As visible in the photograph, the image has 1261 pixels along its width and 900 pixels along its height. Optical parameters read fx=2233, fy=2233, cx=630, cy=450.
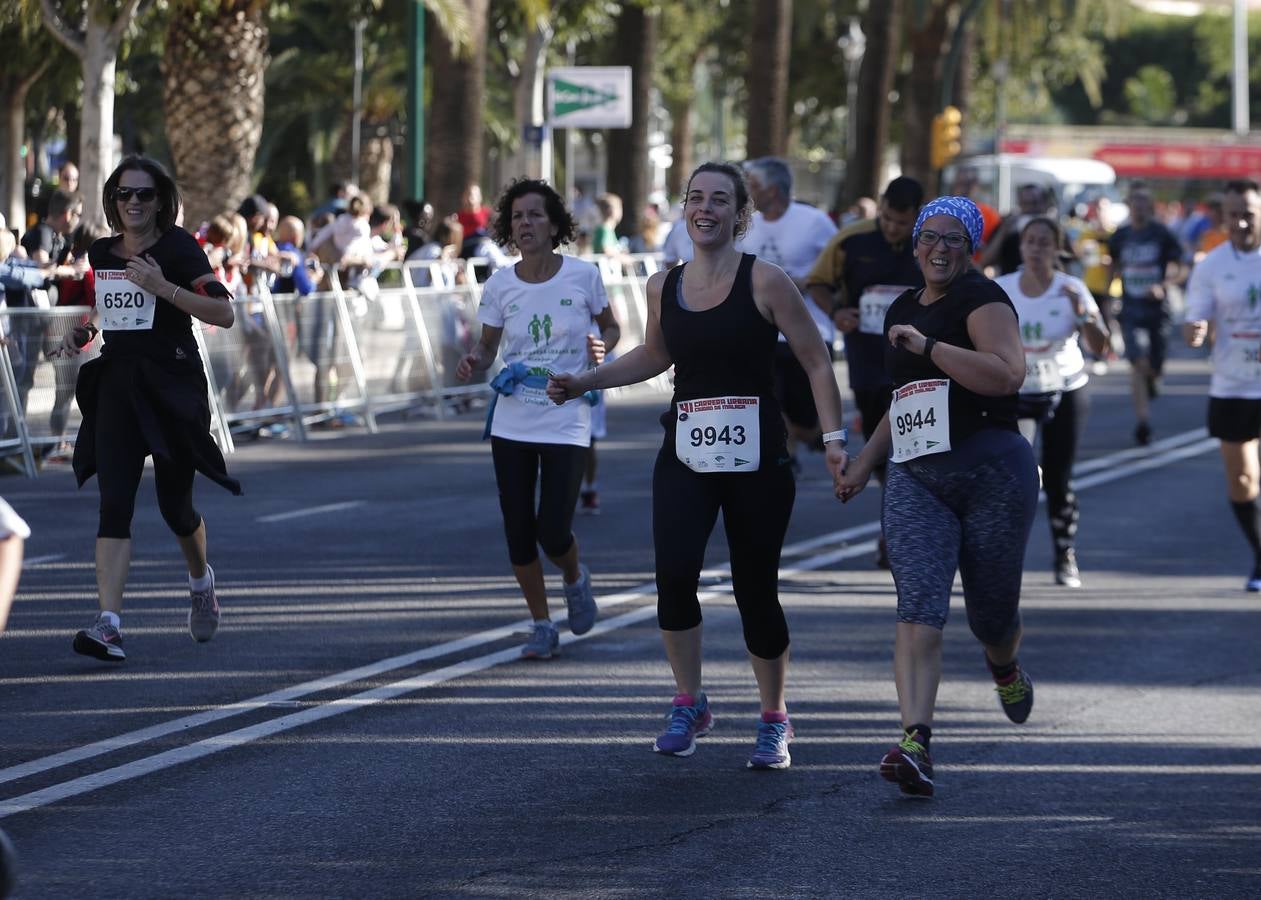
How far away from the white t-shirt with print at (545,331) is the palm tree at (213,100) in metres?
12.2

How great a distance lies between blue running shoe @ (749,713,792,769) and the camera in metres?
6.85

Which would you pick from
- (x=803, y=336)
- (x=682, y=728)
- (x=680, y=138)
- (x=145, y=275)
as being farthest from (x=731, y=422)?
(x=680, y=138)

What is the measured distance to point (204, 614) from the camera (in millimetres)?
8695

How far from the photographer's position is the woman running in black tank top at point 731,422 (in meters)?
6.68

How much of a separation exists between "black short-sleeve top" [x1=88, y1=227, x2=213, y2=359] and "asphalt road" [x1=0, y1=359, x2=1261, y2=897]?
119 centimetres

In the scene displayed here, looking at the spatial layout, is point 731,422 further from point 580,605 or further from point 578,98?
point 578,98

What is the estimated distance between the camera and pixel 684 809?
6324 millimetres

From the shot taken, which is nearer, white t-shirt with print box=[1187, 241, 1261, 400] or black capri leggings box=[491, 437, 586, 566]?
black capri leggings box=[491, 437, 586, 566]

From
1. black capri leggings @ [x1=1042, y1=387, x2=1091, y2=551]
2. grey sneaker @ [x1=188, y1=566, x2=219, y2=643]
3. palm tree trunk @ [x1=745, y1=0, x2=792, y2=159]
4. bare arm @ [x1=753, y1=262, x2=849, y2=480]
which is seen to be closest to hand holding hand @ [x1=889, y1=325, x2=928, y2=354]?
bare arm @ [x1=753, y1=262, x2=849, y2=480]

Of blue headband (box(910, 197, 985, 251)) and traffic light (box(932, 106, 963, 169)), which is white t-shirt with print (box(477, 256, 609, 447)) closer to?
blue headband (box(910, 197, 985, 251))

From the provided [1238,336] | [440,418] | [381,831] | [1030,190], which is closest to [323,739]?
[381,831]

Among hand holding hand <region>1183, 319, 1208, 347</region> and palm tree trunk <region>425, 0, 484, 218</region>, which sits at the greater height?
palm tree trunk <region>425, 0, 484, 218</region>

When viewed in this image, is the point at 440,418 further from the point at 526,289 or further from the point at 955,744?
the point at 955,744

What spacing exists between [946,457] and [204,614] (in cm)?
338
